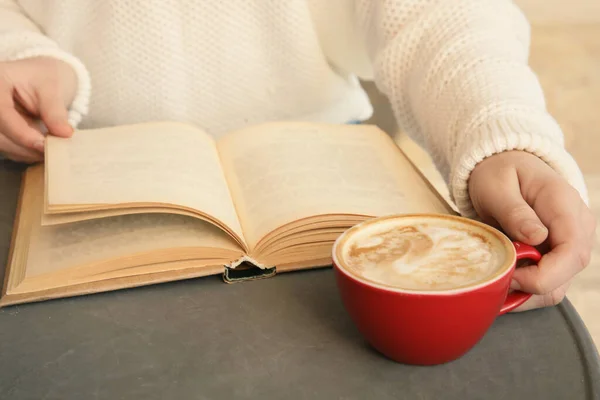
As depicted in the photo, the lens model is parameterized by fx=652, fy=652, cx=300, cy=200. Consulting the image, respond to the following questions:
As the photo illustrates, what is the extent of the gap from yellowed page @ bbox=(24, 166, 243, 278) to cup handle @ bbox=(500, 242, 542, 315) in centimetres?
21

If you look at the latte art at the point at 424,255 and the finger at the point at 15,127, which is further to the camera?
the finger at the point at 15,127

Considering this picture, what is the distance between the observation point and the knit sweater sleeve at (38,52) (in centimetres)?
76

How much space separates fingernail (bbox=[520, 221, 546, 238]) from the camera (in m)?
0.47

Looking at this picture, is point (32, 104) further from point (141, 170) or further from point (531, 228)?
point (531, 228)

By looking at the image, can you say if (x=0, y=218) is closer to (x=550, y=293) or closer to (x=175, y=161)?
(x=175, y=161)

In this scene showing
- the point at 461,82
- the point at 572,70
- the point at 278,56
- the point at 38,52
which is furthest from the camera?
the point at 572,70

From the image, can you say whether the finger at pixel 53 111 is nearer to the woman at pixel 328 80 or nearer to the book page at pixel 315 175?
the woman at pixel 328 80

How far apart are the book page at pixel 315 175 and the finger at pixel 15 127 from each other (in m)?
0.20

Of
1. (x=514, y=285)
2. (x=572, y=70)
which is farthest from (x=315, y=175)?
(x=572, y=70)

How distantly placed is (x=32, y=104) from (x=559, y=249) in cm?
57

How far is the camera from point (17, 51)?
766 millimetres

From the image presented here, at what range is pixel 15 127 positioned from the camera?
2.25ft

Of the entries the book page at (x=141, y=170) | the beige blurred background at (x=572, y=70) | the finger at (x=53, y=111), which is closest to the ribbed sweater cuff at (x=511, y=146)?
the book page at (x=141, y=170)

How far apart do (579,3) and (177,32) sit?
1155mm
